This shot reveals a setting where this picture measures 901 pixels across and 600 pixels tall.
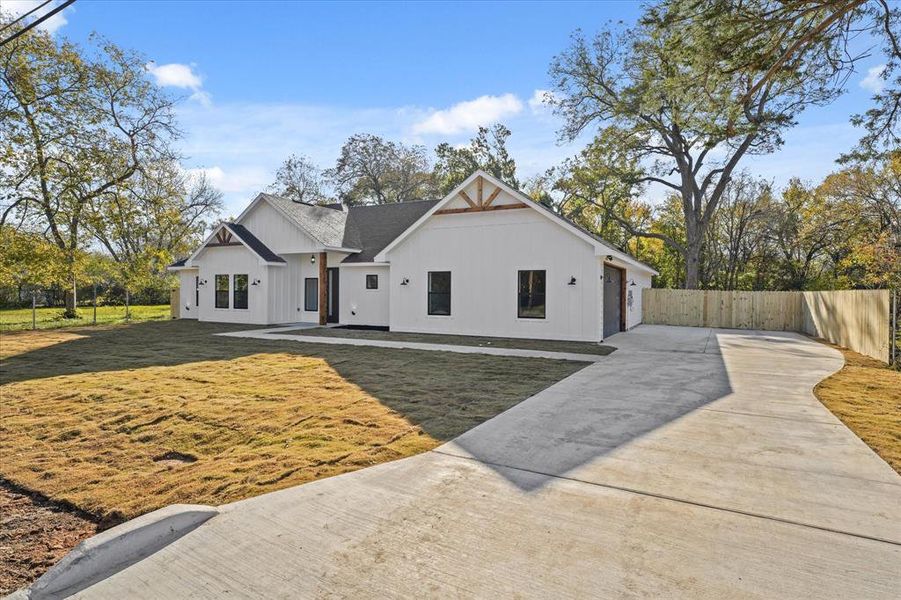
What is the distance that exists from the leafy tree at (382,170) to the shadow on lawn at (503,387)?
2533 cm

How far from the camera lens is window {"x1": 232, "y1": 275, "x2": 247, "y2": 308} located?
18859 mm

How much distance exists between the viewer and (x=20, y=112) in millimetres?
19016

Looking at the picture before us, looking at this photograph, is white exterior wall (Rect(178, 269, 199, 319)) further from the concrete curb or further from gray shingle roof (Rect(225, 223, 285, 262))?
the concrete curb

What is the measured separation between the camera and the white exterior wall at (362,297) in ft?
56.8

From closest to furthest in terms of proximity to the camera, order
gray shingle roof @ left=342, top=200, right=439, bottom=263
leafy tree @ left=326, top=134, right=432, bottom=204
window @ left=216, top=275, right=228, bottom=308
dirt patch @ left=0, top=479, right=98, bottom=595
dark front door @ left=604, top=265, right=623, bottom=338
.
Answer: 1. dirt patch @ left=0, top=479, right=98, bottom=595
2. dark front door @ left=604, top=265, right=623, bottom=338
3. gray shingle roof @ left=342, top=200, right=439, bottom=263
4. window @ left=216, top=275, right=228, bottom=308
5. leafy tree @ left=326, top=134, right=432, bottom=204

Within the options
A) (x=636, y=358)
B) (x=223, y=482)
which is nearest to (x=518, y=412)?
(x=223, y=482)

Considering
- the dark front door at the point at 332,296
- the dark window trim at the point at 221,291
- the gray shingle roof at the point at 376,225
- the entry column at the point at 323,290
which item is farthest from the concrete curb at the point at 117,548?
the dark window trim at the point at 221,291

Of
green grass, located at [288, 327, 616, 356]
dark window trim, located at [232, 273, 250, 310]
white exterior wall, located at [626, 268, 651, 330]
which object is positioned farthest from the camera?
dark window trim, located at [232, 273, 250, 310]

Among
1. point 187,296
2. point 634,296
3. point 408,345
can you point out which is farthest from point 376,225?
point 634,296

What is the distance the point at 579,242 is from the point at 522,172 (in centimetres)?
2439

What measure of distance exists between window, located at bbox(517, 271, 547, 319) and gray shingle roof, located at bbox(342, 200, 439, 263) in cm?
613

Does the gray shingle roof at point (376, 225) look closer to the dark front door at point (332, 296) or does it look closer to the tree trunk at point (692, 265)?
the dark front door at point (332, 296)

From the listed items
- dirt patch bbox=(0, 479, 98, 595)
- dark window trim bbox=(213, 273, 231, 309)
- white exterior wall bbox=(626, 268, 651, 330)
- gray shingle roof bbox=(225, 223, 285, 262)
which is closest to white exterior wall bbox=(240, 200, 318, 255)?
gray shingle roof bbox=(225, 223, 285, 262)

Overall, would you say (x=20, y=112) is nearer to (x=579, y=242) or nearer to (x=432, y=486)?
(x=579, y=242)
